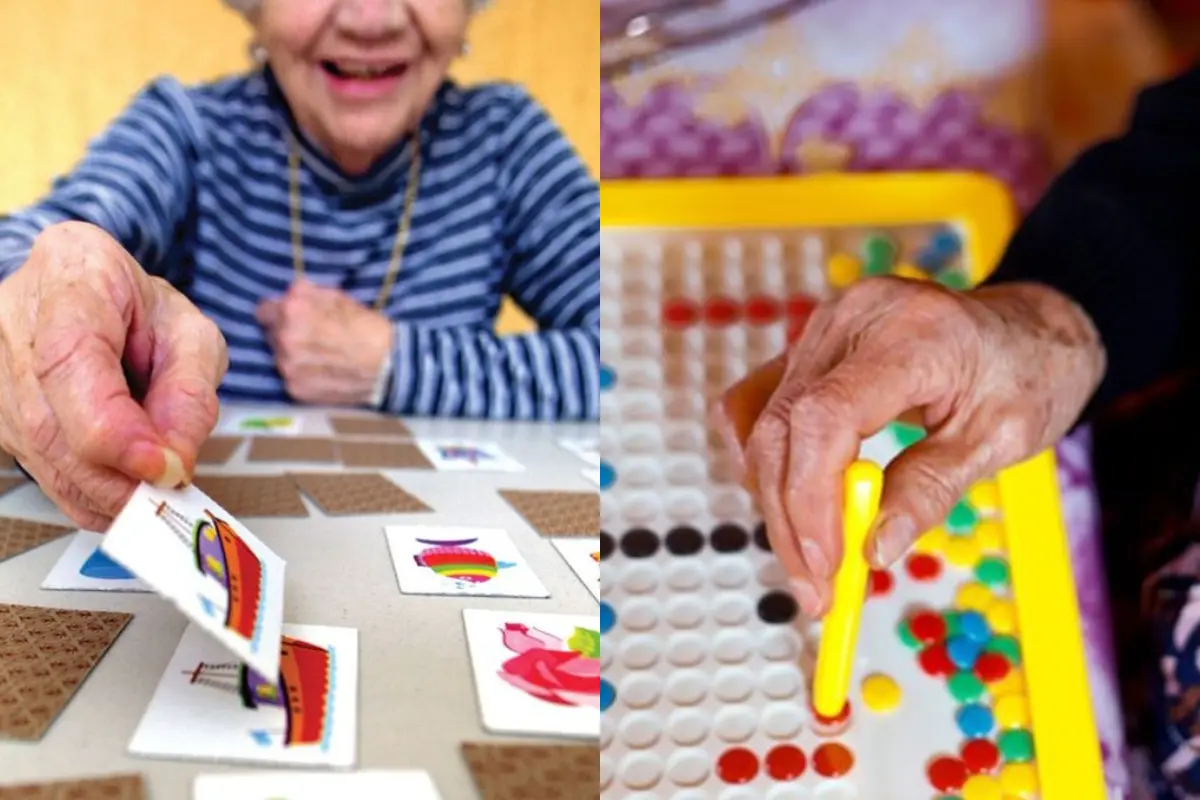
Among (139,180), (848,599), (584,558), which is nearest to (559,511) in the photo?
(584,558)

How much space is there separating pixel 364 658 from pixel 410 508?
0.16 meters

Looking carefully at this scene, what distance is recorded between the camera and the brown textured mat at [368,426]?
69 centimetres

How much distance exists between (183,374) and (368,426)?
352 mm

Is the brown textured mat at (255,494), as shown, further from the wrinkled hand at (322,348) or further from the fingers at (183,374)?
the wrinkled hand at (322,348)

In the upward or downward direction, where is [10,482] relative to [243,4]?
downward

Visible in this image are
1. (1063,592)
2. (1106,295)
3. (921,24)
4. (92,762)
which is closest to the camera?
(92,762)

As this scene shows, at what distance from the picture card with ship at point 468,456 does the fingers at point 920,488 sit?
0.83ft

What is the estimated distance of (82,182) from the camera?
59cm

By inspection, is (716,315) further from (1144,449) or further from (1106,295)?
(1144,449)

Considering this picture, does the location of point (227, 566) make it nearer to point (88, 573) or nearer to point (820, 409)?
point (88, 573)

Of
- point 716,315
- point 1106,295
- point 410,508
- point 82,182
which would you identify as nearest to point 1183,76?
point 1106,295

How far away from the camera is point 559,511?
1.71 feet

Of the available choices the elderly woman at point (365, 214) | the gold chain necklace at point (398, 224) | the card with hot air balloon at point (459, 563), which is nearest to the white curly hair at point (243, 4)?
the elderly woman at point (365, 214)

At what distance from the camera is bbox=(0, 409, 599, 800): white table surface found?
0.93 ft
